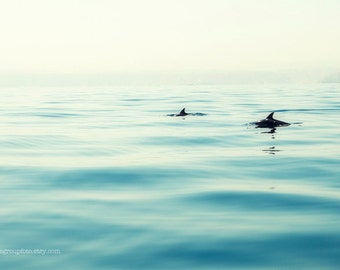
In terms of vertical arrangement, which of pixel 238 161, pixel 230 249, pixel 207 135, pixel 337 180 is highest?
pixel 207 135

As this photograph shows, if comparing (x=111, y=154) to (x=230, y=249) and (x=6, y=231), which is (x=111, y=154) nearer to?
(x=6, y=231)

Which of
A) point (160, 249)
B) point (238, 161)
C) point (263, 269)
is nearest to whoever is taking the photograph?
point (263, 269)

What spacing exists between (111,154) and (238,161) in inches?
141

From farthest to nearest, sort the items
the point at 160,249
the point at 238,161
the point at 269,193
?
the point at 238,161
the point at 269,193
the point at 160,249

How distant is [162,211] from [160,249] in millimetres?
1772

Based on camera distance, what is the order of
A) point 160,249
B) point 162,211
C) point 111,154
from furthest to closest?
point 111,154 → point 162,211 → point 160,249

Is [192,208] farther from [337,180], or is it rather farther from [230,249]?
[337,180]

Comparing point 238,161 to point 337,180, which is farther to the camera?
point 238,161

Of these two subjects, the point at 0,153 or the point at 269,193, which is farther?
the point at 0,153

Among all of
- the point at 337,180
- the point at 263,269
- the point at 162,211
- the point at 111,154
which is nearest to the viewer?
the point at 263,269

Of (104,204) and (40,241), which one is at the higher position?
(104,204)

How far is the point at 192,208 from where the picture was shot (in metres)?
8.77

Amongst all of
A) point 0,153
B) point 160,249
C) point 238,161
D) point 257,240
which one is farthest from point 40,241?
point 0,153

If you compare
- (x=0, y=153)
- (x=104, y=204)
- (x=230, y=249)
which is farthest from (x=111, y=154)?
(x=230, y=249)
